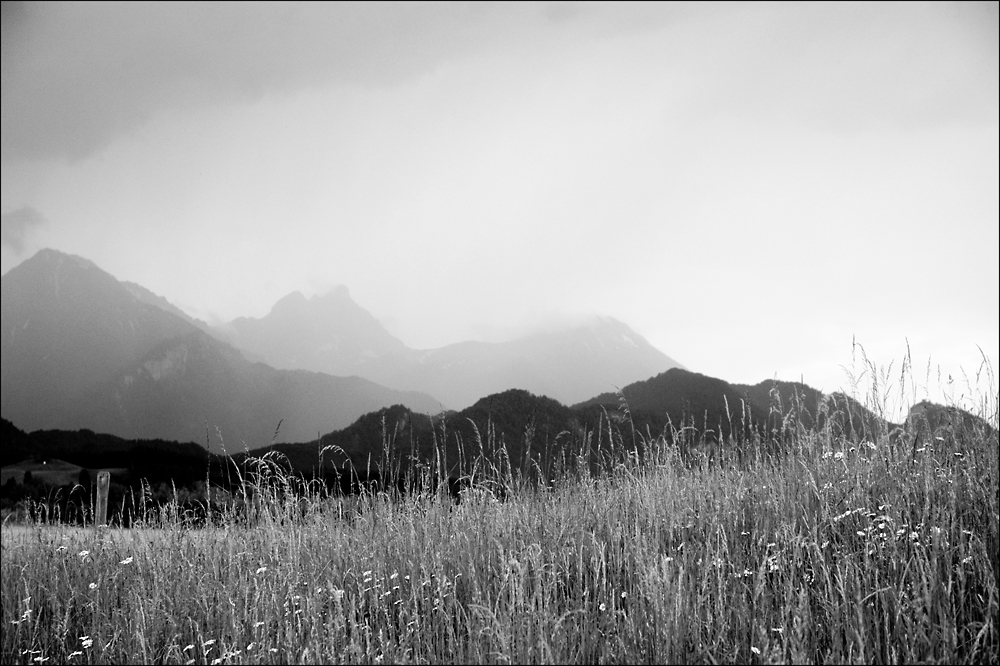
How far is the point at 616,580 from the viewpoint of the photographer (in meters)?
4.51

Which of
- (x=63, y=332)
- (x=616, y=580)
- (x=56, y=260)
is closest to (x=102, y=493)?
(x=616, y=580)

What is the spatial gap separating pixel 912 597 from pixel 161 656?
5939 mm

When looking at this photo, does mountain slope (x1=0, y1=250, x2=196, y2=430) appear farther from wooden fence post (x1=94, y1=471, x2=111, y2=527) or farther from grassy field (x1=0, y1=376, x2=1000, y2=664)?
grassy field (x1=0, y1=376, x2=1000, y2=664)

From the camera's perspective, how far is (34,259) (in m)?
191

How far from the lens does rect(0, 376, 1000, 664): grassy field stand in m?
3.26

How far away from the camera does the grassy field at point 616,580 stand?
3262 millimetres

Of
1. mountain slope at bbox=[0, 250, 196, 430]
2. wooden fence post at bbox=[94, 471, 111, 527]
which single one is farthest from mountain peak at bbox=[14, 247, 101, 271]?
wooden fence post at bbox=[94, 471, 111, 527]

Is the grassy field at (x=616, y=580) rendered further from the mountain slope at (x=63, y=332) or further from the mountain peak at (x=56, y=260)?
the mountain peak at (x=56, y=260)

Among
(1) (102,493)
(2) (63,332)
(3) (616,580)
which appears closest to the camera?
(3) (616,580)

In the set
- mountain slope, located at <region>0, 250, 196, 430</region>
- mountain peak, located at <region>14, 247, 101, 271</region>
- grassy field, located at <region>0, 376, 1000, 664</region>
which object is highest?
mountain peak, located at <region>14, 247, 101, 271</region>

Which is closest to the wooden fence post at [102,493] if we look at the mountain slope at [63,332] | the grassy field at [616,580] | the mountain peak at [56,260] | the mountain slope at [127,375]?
the grassy field at [616,580]

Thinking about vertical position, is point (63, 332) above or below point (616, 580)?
above

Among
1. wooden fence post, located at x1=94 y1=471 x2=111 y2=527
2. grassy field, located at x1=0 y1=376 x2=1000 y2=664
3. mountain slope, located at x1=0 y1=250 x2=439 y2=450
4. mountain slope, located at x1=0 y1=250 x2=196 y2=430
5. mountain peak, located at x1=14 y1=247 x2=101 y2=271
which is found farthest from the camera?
mountain peak, located at x1=14 y1=247 x2=101 y2=271

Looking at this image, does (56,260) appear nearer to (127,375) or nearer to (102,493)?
(127,375)
